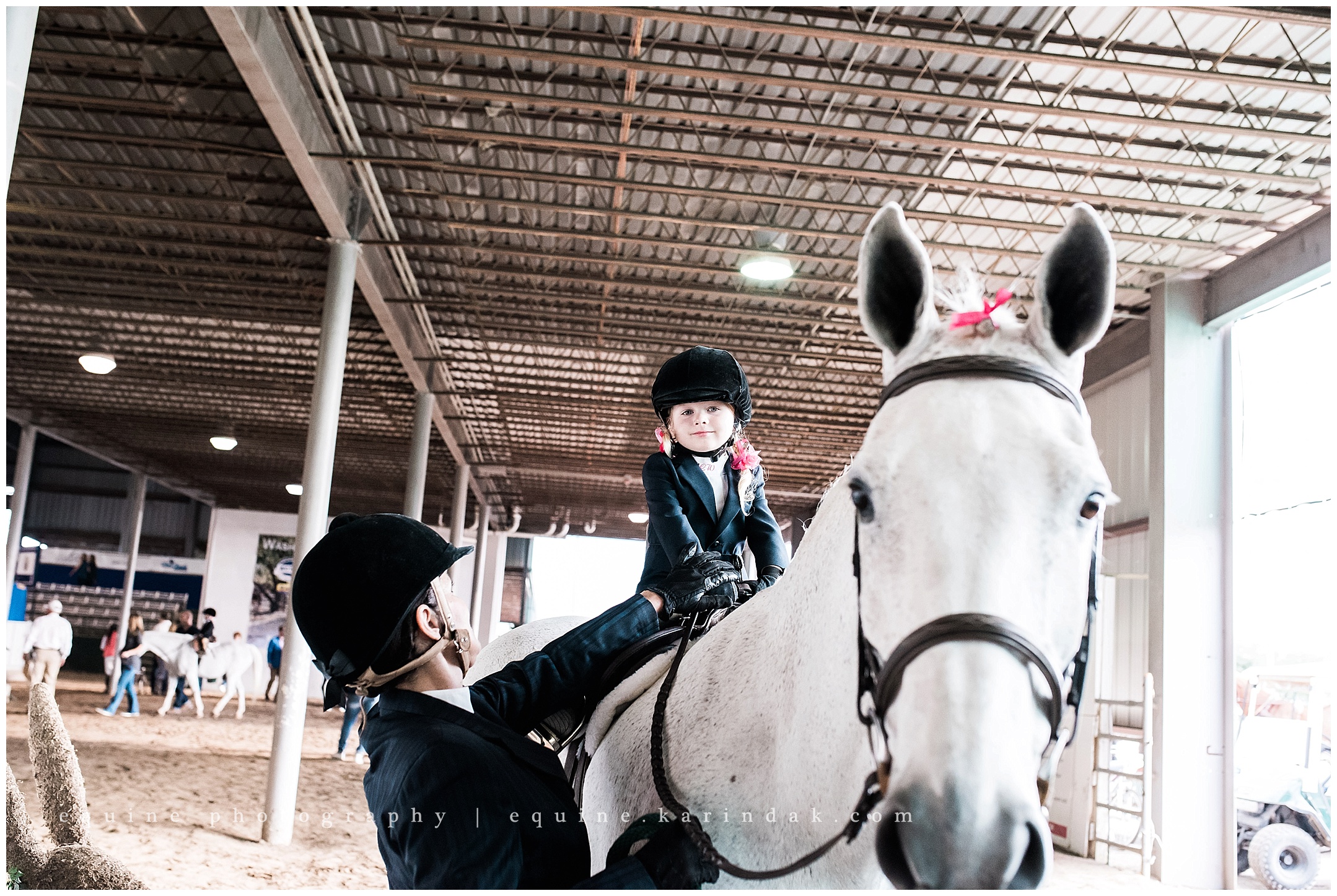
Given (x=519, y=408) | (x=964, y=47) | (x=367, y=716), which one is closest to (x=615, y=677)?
(x=367, y=716)

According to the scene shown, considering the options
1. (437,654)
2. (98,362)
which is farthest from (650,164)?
(98,362)

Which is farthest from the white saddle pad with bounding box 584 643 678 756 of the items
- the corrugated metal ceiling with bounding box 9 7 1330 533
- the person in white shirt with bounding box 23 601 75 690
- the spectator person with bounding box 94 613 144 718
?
the spectator person with bounding box 94 613 144 718

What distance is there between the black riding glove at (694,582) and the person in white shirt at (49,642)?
479 inches

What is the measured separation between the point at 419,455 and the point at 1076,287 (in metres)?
12.9

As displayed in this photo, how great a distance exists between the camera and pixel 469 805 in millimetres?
1312

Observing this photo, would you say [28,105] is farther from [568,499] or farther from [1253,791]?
[568,499]

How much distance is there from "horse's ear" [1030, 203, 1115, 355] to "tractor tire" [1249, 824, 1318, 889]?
30.5 feet

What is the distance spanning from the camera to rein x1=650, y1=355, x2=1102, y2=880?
98cm

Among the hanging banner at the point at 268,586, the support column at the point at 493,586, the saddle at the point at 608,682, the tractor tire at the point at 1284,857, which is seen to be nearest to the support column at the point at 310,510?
the saddle at the point at 608,682

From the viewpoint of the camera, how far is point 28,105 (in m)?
7.78

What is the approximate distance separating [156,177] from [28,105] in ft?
4.67

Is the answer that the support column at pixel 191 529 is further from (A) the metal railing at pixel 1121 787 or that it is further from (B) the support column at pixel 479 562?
(A) the metal railing at pixel 1121 787

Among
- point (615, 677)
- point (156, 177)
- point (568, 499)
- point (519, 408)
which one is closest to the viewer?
point (615, 677)

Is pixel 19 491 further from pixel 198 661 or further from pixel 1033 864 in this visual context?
pixel 1033 864
